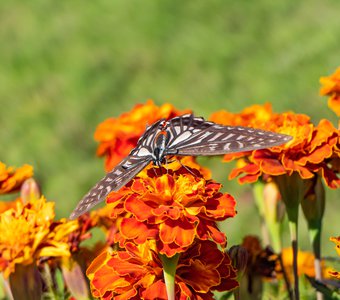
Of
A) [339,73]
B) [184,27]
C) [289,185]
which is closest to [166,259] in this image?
[289,185]

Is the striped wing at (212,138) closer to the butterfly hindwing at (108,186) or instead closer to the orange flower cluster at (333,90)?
Result: the butterfly hindwing at (108,186)

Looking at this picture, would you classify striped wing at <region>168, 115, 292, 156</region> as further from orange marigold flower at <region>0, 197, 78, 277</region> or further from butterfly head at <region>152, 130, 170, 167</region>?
orange marigold flower at <region>0, 197, 78, 277</region>

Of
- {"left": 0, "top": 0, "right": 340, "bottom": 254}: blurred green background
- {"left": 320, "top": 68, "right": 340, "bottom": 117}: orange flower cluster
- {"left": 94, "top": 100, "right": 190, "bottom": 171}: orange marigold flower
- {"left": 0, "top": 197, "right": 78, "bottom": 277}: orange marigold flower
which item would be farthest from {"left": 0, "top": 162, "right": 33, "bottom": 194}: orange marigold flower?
{"left": 0, "top": 0, "right": 340, "bottom": 254}: blurred green background

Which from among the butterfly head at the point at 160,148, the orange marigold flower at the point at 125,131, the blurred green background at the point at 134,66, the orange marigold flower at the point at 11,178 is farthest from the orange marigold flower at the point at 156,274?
the blurred green background at the point at 134,66

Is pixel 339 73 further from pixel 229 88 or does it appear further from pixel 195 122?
pixel 229 88

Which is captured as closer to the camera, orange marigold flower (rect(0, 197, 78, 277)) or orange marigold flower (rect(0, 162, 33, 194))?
orange marigold flower (rect(0, 197, 78, 277))
